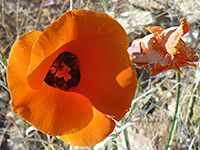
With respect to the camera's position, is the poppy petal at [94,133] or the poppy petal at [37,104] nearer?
the poppy petal at [37,104]

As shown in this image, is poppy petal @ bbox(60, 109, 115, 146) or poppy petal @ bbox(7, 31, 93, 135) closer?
poppy petal @ bbox(7, 31, 93, 135)

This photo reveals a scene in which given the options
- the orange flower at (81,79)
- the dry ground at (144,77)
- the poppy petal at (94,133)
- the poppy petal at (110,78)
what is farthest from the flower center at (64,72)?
the dry ground at (144,77)

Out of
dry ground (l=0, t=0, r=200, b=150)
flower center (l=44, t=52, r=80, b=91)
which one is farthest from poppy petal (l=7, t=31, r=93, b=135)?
dry ground (l=0, t=0, r=200, b=150)

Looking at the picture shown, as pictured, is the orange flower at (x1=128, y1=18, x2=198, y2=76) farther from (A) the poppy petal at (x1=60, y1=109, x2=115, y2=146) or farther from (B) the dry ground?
(B) the dry ground

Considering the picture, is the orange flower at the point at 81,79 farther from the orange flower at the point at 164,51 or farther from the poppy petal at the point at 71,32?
the orange flower at the point at 164,51

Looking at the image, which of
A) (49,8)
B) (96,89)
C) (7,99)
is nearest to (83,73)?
(96,89)

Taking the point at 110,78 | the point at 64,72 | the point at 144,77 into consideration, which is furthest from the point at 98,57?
the point at 144,77
